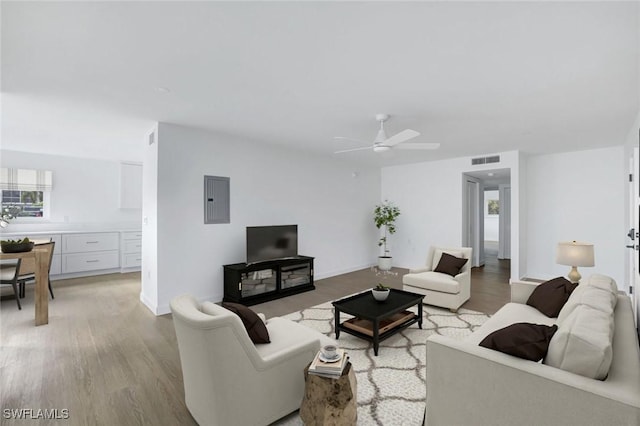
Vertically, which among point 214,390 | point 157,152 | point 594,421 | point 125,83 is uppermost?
point 125,83

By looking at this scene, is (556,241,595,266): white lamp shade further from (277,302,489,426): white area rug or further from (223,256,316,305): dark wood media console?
(223,256,316,305): dark wood media console

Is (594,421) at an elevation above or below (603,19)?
below

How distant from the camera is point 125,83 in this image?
2.88 m

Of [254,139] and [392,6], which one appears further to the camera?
[254,139]

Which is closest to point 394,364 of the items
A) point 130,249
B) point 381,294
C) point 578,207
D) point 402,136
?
point 381,294

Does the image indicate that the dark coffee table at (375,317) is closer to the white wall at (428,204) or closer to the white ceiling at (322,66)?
the white ceiling at (322,66)

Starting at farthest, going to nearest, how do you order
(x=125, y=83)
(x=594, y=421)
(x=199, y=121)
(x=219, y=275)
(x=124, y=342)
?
(x=219, y=275), (x=199, y=121), (x=124, y=342), (x=125, y=83), (x=594, y=421)

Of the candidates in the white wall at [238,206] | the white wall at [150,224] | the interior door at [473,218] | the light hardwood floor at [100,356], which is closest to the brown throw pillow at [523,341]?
the light hardwood floor at [100,356]

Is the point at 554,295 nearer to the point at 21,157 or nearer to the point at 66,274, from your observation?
the point at 66,274

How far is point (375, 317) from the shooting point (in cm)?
296

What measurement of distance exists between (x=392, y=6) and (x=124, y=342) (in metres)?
3.93

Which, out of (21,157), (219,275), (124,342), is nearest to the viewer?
(124,342)

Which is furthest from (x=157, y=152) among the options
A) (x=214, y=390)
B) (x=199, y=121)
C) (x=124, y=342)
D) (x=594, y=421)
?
(x=594, y=421)

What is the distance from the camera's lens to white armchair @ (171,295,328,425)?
1749 mm
